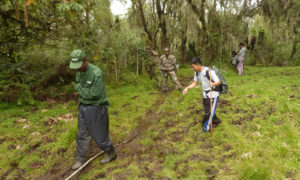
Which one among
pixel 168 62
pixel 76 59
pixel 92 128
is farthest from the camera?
pixel 168 62

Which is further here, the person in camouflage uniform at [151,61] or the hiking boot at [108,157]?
the person in camouflage uniform at [151,61]

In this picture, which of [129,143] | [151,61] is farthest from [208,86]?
[151,61]

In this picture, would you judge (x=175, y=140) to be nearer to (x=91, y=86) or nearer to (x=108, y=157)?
(x=108, y=157)

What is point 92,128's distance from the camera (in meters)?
3.57

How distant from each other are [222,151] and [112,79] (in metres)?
7.38

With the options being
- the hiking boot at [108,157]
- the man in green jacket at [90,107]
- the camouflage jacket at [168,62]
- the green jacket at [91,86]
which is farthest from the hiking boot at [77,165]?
the camouflage jacket at [168,62]

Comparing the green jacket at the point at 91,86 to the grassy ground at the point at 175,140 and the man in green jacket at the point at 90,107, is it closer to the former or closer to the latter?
the man in green jacket at the point at 90,107

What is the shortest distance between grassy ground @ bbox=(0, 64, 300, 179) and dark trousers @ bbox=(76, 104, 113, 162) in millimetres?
424

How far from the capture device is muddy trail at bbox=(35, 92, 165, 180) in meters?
3.66

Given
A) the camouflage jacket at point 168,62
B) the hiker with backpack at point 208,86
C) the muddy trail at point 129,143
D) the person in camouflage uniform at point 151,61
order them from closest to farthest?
1. the muddy trail at point 129,143
2. the hiker with backpack at point 208,86
3. the camouflage jacket at point 168,62
4. the person in camouflage uniform at point 151,61

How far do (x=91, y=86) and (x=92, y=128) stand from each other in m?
0.78

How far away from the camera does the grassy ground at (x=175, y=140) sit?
129 inches

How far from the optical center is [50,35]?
7.44 m

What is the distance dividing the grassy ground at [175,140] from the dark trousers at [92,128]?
1.39ft
